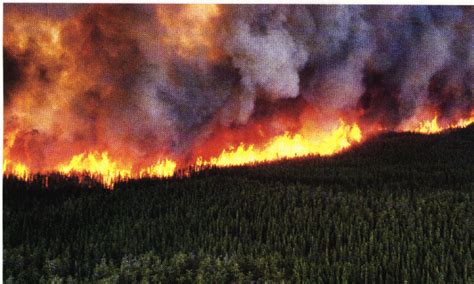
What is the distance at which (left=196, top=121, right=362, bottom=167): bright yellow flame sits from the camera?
771cm

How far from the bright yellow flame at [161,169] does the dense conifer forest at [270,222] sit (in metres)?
0.12

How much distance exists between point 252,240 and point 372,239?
132 cm

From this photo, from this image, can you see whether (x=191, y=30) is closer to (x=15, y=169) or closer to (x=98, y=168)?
(x=98, y=168)

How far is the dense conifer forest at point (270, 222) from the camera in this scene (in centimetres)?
652

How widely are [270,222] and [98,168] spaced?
2.19 meters

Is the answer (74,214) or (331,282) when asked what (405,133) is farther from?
(74,214)

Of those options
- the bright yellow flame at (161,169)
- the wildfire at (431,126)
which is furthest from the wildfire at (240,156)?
the wildfire at (431,126)

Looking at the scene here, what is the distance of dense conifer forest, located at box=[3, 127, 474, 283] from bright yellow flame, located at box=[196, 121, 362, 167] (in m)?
0.12

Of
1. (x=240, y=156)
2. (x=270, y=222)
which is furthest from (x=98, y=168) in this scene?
(x=270, y=222)

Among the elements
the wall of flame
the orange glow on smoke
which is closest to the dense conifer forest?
the wall of flame

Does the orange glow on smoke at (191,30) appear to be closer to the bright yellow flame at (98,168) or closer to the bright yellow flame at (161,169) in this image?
the bright yellow flame at (161,169)

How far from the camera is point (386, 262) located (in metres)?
6.54

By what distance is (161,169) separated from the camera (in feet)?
24.9

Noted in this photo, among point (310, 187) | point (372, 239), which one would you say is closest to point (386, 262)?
point (372, 239)
